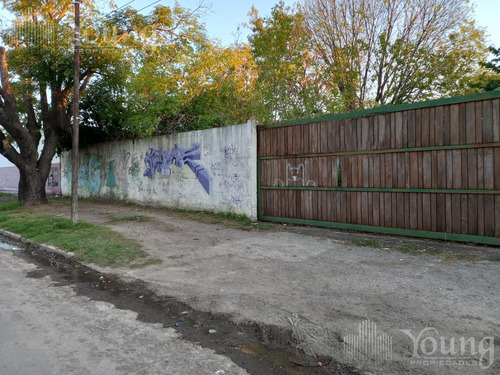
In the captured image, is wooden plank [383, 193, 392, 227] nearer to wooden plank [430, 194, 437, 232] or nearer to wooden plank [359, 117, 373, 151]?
wooden plank [430, 194, 437, 232]

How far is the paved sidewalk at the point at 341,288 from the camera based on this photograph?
3.46m

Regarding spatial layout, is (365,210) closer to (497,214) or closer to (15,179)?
(497,214)

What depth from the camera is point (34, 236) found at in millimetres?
8906

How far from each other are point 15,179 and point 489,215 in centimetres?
3054

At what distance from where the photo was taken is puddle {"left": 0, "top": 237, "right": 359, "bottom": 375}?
3.21 metres

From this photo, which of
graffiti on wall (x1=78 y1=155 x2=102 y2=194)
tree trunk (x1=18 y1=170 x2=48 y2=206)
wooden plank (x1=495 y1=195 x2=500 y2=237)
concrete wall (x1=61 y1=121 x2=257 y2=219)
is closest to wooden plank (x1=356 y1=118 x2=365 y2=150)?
wooden plank (x1=495 y1=195 x2=500 y2=237)

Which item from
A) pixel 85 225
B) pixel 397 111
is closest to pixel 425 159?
pixel 397 111

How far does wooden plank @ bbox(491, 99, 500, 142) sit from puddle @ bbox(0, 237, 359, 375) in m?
5.23

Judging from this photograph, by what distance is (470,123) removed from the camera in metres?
6.58

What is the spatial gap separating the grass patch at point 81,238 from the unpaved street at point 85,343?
1.91 m

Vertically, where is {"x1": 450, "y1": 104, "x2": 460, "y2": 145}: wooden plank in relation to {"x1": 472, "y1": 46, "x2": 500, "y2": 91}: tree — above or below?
below

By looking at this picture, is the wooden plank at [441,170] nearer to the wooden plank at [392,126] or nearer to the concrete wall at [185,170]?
the wooden plank at [392,126]

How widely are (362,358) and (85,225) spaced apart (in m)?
8.57

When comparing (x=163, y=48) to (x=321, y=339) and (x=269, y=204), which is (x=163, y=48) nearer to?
(x=269, y=204)
